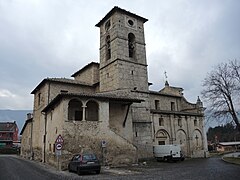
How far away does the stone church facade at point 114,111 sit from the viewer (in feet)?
62.7

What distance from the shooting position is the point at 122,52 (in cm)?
2645

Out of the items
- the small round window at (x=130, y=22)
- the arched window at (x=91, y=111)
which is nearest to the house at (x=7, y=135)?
the arched window at (x=91, y=111)

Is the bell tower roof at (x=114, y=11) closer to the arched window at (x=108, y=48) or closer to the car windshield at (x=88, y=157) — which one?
the arched window at (x=108, y=48)

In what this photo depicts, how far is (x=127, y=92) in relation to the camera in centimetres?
2516

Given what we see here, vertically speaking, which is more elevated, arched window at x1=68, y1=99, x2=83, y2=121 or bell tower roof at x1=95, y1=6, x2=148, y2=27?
bell tower roof at x1=95, y1=6, x2=148, y2=27

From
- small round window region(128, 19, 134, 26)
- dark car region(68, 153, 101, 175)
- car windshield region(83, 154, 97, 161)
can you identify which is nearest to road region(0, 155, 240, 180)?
dark car region(68, 153, 101, 175)

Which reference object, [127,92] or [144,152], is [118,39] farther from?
[144,152]

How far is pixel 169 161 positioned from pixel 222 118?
24.4ft

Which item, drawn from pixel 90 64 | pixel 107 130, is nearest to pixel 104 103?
pixel 107 130

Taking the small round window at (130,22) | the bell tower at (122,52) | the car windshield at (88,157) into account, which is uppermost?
the small round window at (130,22)

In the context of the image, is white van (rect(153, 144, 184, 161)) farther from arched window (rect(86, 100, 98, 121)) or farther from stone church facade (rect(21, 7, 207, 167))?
arched window (rect(86, 100, 98, 121))

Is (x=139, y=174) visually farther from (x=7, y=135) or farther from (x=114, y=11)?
(x=7, y=135)

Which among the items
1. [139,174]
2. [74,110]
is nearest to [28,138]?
[74,110]

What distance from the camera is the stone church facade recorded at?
62.7 ft
